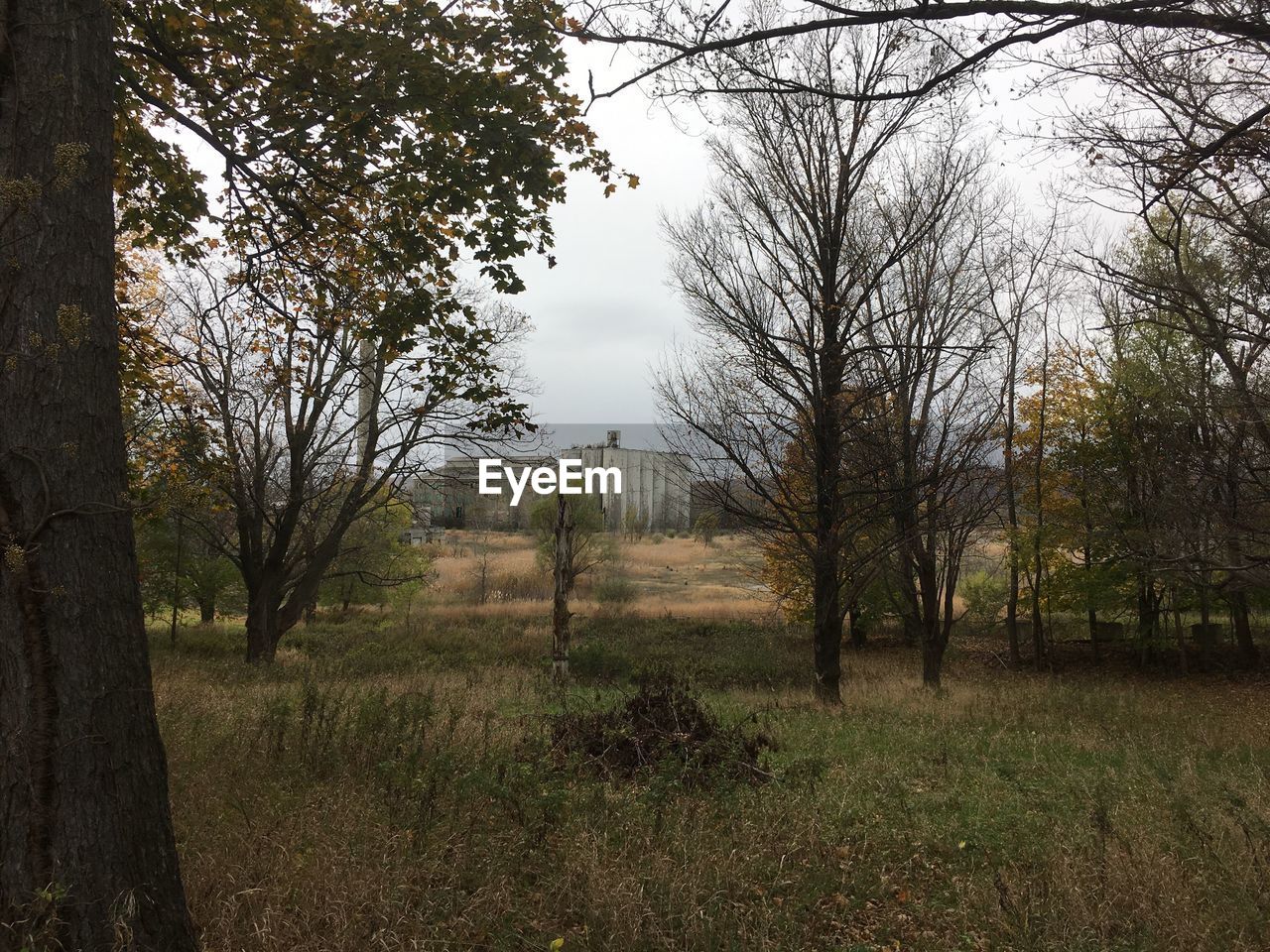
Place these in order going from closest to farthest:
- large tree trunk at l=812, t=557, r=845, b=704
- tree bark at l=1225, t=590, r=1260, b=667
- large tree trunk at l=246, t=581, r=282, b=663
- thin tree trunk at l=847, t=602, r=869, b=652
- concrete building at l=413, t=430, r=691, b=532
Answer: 1. large tree trunk at l=812, t=557, r=845, b=704
2. concrete building at l=413, t=430, r=691, b=532
3. large tree trunk at l=246, t=581, r=282, b=663
4. tree bark at l=1225, t=590, r=1260, b=667
5. thin tree trunk at l=847, t=602, r=869, b=652

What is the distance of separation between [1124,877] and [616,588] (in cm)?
3438

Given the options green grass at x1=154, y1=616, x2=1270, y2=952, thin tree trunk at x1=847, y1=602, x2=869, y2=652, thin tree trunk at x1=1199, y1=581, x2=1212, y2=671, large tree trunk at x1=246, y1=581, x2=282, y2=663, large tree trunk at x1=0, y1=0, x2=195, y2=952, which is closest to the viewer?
large tree trunk at x1=0, y1=0, x2=195, y2=952

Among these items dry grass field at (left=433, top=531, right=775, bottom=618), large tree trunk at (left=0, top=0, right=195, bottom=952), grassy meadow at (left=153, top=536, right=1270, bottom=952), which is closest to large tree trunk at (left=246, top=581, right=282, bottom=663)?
grassy meadow at (left=153, top=536, right=1270, bottom=952)

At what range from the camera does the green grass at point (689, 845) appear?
351 centimetres

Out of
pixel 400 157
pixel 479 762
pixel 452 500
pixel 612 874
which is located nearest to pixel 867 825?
pixel 612 874

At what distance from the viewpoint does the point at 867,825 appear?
5320 mm

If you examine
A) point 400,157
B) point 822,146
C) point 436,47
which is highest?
point 822,146

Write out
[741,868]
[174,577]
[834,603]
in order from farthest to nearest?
[174,577] < [834,603] < [741,868]

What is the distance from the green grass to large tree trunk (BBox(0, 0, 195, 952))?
601 mm

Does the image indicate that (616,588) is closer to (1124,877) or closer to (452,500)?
(452,500)

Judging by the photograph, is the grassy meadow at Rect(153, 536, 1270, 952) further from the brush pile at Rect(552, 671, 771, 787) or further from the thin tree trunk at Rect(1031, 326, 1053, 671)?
the thin tree trunk at Rect(1031, 326, 1053, 671)

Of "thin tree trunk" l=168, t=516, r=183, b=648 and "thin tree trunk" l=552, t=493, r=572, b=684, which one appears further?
"thin tree trunk" l=168, t=516, r=183, b=648

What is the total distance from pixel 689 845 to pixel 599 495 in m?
40.7

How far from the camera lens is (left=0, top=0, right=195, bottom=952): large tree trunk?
9.57ft
